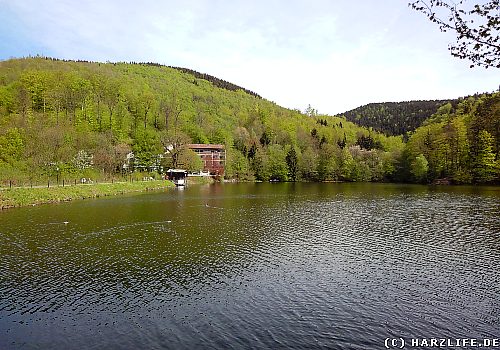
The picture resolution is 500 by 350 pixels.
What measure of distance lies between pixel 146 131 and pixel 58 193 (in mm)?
47451

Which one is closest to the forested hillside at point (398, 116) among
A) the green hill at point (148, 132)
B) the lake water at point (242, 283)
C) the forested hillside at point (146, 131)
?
the green hill at point (148, 132)

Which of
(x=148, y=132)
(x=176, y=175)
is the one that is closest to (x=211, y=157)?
(x=176, y=175)

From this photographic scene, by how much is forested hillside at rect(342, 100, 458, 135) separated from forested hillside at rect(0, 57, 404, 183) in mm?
25191

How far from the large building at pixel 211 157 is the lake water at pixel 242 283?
2807 inches

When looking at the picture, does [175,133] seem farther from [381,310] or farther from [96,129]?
[381,310]

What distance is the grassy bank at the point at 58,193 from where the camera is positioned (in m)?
38.4

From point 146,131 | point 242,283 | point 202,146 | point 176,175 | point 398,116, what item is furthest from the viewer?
point 398,116

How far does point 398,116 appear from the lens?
176 m

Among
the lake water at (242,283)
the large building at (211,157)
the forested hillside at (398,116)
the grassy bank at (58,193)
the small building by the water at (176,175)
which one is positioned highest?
the forested hillside at (398,116)

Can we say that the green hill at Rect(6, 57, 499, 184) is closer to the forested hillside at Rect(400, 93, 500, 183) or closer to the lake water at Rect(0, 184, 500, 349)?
the forested hillside at Rect(400, 93, 500, 183)

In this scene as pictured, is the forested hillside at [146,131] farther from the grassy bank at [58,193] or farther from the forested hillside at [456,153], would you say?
the forested hillside at [456,153]

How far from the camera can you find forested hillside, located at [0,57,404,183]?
61.8 metres

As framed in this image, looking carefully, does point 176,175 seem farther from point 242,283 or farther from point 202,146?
point 242,283

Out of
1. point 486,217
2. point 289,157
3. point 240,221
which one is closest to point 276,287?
point 240,221
